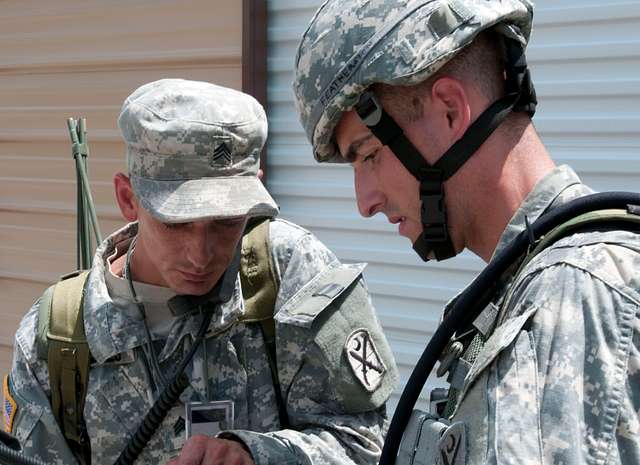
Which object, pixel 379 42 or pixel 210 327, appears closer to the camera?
pixel 379 42

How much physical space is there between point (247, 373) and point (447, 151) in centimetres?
104

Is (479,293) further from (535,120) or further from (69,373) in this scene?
(535,120)

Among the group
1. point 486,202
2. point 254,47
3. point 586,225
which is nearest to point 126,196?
point 486,202

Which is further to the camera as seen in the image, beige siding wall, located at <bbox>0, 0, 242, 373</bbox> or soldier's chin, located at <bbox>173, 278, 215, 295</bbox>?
beige siding wall, located at <bbox>0, 0, 242, 373</bbox>

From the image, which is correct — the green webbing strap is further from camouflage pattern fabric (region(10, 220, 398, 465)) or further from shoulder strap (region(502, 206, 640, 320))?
camouflage pattern fabric (region(10, 220, 398, 465))

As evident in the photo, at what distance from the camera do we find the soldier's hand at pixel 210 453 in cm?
208

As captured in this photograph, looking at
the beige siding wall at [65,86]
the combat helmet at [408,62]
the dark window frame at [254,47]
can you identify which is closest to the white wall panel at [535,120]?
the dark window frame at [254,47]

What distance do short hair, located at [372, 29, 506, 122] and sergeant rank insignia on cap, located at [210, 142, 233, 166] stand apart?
745mm

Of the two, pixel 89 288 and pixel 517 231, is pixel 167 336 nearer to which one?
pixel 89 288

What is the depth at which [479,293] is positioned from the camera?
60.6 inches

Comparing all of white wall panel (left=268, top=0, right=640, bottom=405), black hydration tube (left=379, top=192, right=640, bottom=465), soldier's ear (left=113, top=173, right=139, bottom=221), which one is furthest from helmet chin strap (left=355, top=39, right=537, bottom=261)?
white wall panel (left=268, top=0, right=640, bottom=405)

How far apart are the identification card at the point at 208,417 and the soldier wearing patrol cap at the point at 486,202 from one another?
79 centimetres

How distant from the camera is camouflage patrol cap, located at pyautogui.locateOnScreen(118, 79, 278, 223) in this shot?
228cm

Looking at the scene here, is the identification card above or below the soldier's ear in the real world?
below
